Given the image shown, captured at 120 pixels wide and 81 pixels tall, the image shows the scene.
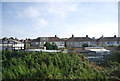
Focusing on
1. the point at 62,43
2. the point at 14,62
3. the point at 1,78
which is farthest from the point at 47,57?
the point at 62,43

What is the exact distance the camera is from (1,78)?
318cm

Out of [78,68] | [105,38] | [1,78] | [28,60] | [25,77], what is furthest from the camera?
[105,38]

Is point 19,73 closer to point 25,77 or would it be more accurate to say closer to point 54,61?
point 25,77

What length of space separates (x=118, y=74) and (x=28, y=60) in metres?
2.49

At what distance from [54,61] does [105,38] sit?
13.2 metres

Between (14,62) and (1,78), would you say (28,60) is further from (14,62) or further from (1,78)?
(1,78)

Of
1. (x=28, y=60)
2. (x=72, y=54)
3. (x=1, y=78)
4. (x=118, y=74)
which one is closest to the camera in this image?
(x=1, y=78)

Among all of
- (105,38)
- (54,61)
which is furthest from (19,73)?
(105,38)

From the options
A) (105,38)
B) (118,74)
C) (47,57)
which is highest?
(105,38)

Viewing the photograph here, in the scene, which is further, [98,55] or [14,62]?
[98,55]

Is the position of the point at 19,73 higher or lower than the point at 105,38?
lower

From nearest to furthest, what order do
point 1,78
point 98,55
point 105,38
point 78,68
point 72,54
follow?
point 1,78
point 78,68
point 72,54
point 98,55
point 105,38

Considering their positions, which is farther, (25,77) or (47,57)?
(47,57)

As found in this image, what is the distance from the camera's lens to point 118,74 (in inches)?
148
